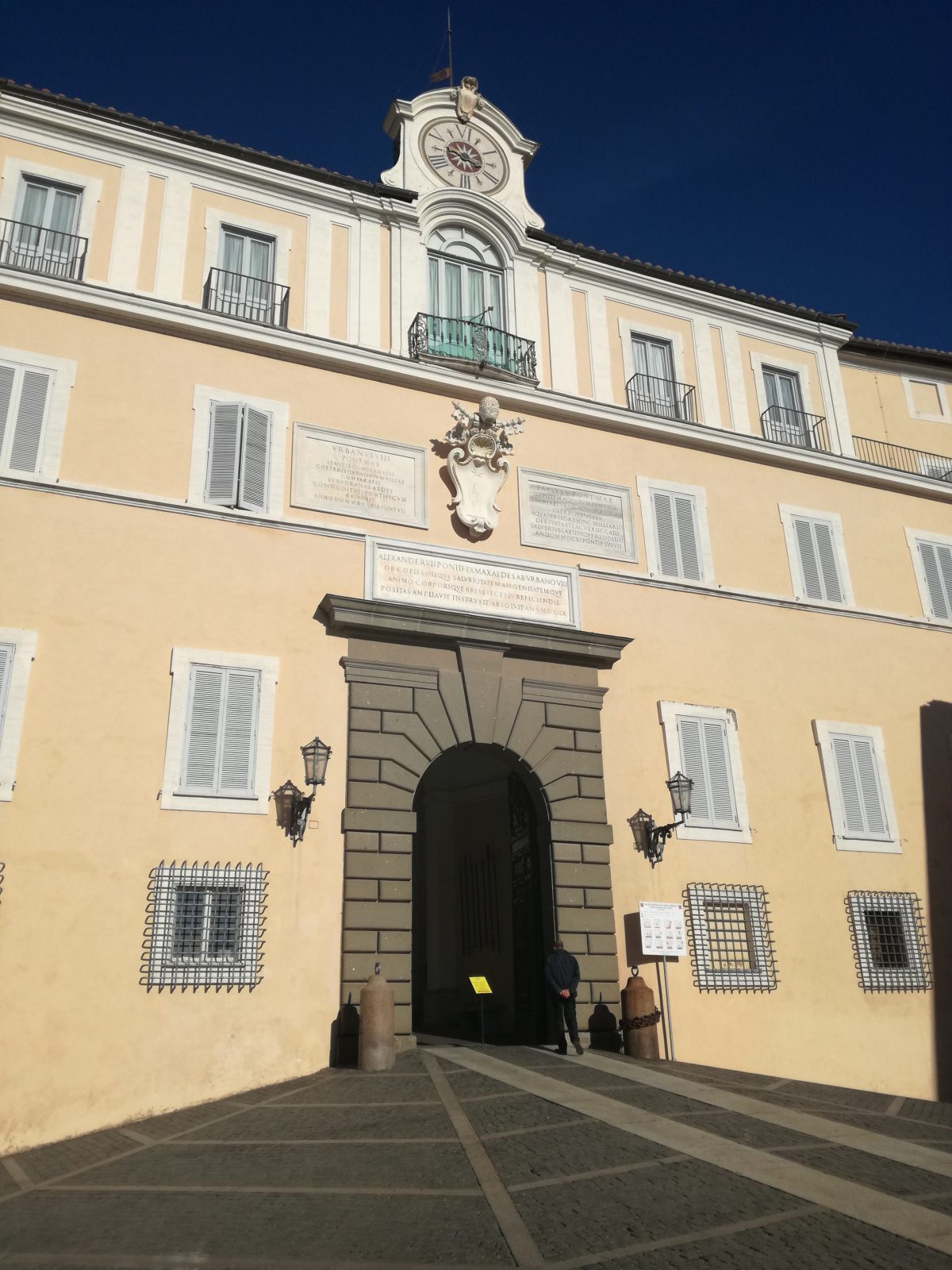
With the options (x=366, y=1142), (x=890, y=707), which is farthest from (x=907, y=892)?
(x=366, y=1142)

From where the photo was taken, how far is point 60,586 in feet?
36.7

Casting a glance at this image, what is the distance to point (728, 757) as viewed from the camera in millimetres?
13906

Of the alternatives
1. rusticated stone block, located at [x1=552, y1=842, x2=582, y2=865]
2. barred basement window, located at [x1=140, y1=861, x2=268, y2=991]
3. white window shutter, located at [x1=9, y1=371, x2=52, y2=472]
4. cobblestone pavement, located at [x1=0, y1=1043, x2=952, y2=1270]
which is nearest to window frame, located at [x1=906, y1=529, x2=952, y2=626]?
rusticated stone block, located at [x1=552, y1=842, x2=582, y2=865]

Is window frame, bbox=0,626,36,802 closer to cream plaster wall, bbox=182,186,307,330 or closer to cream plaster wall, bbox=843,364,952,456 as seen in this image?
cream plaster wall, bbox=182,186,307,330

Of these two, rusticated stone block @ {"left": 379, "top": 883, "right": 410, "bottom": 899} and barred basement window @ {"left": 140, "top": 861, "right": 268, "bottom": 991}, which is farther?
rusticated stone block @ {"left": 379, "top": 883, "right": 410, "bottom": 899}

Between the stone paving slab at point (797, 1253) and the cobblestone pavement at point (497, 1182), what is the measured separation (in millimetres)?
13

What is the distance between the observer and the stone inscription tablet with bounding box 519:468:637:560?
14.2m

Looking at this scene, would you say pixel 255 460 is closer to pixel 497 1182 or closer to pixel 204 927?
pixel 204 927

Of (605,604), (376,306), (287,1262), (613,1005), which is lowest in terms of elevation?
(287,1262)

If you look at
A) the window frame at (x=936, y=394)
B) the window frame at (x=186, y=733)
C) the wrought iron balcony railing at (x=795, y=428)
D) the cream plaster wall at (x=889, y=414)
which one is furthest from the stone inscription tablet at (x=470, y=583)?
the window frame at (x=936, y=394)

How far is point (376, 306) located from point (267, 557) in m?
4.49

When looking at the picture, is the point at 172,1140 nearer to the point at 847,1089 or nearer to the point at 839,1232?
the point at 839,1232

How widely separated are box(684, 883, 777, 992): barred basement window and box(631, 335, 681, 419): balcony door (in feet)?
23.2

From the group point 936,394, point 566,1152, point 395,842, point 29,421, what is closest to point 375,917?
point 395,842
